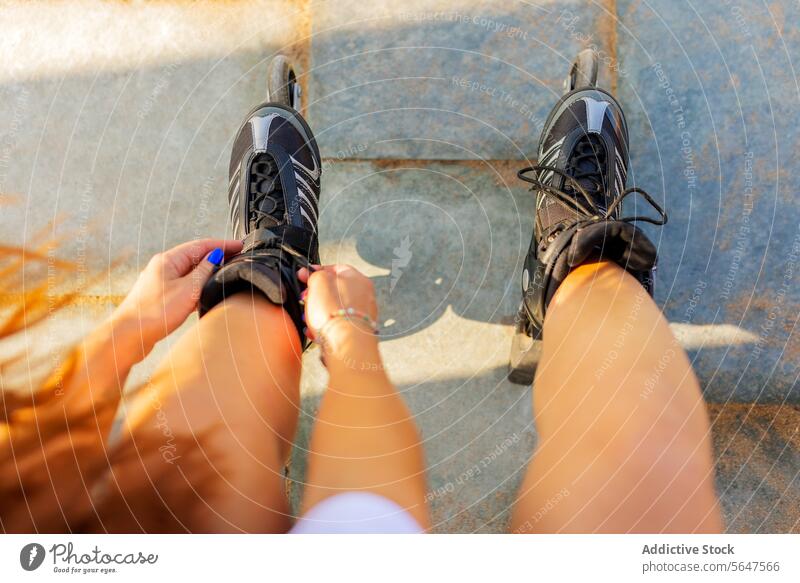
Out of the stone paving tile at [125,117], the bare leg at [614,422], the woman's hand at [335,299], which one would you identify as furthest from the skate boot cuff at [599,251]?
the stone paving tile at [125,117]

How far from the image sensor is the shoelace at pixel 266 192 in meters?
0.93

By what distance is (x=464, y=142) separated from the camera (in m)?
0.97

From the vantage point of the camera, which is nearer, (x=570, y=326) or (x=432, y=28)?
(x=570, y=326)

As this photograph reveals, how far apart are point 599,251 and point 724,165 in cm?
37

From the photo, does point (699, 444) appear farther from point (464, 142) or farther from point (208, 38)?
point (208, 38)

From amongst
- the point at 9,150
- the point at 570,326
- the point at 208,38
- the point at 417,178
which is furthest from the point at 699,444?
the point at 9,150

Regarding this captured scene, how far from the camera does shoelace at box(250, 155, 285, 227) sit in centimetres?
93

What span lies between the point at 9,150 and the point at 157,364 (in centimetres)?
48

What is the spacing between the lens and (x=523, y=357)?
3.00ft

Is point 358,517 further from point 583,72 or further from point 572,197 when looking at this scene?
point 583,72

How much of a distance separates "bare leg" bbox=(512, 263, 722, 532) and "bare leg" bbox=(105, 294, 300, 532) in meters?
0.35

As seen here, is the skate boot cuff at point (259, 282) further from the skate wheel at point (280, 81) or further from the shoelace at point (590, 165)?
the shoelace at point (590, 165)
